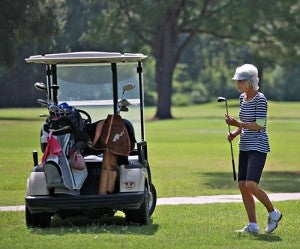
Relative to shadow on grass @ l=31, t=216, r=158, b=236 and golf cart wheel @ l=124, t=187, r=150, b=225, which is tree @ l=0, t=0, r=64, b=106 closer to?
shadow on grass @ l=31, t=216, r=158, b=236

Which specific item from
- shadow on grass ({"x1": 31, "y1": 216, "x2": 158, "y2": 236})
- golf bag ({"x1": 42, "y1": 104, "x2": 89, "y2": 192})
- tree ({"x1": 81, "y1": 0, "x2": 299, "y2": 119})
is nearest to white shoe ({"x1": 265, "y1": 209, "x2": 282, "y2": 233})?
shadow on grass ({"x1": 31, "y1": 216, "x2": 158, "y2": 236})

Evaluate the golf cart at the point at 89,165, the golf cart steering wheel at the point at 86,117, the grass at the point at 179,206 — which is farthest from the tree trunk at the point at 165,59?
the golf cart at the point at 89,165

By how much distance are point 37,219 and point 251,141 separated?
2.70 meters

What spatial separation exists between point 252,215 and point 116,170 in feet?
5.56

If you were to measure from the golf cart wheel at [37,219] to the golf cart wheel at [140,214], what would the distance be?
0.95m

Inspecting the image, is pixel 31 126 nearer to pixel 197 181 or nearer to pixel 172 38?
pixel 172 38

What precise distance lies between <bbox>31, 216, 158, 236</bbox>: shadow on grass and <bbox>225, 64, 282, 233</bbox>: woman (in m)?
1.19

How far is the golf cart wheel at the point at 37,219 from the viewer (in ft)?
42.8

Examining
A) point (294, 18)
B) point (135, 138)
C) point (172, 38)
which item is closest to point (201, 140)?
point (294, 18)

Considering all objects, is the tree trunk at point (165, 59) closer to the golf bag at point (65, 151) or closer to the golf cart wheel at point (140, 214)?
the golf cart wheel at point (140, 214)

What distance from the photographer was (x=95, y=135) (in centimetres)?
1322

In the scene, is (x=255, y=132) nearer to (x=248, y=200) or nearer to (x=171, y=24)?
(x=248, y=200)

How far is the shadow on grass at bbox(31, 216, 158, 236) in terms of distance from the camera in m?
12.6

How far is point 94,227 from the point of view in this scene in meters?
13.1
